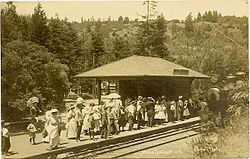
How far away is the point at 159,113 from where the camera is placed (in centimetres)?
1073

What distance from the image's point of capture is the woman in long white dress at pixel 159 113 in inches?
421

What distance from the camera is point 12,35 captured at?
352 inches

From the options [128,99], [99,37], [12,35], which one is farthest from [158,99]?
[12,35]

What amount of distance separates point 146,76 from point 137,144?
1.63 metres

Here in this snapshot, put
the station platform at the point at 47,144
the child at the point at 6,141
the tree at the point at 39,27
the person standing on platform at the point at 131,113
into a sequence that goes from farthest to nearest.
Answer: the person standing on platform at the point at 131,113
the tree at the point at 39,27
the child at the point at 6,141
the station platform at the point at 47,144

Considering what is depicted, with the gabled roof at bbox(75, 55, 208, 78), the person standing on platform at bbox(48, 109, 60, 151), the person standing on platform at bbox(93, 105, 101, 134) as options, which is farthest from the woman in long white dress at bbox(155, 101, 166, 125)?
the person standing on platform at bbox(48, 109, 60, 151)

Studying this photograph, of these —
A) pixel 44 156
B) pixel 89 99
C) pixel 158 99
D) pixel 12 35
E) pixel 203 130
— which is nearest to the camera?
pixel 44 156

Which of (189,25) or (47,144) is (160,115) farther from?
(47,144)

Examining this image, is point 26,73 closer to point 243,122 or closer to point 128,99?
point 128,99

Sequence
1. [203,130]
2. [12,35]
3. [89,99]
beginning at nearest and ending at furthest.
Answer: [12,35], [203,130], [89,99]

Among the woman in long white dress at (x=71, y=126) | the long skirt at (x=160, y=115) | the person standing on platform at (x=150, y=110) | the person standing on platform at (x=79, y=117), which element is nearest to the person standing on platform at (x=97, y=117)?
the person standing on platform at (x=79, y=117)

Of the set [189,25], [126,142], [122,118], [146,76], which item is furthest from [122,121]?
[189,25]

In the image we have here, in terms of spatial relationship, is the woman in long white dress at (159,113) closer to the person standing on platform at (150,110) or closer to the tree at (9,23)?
the person standing on platform at (150,110)

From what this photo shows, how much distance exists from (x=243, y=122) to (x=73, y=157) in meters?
3.57
